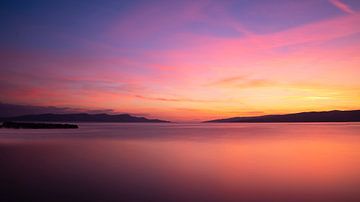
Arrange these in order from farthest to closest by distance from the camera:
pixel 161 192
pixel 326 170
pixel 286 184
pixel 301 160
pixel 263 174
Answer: pixel 301 160 < pixel 326 170 < pixel 263 174 < pixel 286 184 < pixel 161 192

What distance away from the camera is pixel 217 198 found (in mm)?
9812

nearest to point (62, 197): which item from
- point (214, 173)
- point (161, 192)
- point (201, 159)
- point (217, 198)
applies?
point (161, 192)

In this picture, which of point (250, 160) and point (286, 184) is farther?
point (250, 160)

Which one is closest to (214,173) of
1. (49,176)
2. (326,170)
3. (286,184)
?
(286,184)

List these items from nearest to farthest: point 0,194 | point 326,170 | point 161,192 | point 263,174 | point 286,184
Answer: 1. point 0,194
2. point 161,192
3. point 286,184
4. point 263,174
5. point 326,170

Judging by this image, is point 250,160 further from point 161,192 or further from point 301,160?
point 161,192

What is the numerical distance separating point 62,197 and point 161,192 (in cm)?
300

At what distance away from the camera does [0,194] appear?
928cm

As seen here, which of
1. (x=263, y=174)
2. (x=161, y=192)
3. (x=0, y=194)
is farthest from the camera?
(x=263, y=174)

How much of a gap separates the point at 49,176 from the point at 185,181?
207 inches

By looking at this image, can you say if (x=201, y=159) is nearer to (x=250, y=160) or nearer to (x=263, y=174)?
(x=250, y=160)

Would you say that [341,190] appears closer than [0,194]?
No

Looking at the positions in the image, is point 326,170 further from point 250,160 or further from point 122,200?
point 122,200

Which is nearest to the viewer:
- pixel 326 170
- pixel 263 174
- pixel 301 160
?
pixel 263 174
